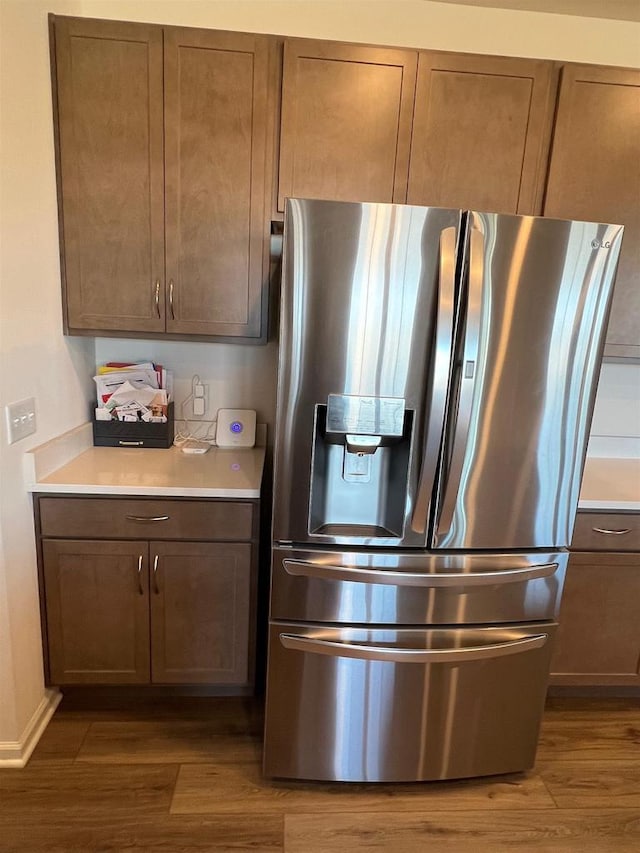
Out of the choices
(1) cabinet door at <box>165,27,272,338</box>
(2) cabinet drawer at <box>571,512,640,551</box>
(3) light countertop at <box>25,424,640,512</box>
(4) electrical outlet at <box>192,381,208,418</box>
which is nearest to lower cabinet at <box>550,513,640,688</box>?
(2) cabinet drawer at <box>571,512,640,551</box>

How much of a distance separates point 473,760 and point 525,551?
29.3 inches

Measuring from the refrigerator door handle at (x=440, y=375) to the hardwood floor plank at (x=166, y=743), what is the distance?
3.63ft

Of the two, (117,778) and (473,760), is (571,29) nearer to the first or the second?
(473,760)

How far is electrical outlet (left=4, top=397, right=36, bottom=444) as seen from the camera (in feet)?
5.44

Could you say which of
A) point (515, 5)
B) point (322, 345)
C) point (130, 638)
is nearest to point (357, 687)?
point (130, 638)

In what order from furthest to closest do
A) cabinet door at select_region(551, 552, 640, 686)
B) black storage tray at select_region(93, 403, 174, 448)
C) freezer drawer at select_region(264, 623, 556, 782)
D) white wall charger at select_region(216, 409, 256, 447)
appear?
white wall charger at select_region(216, 409, 256, 447) < black storage tray at select_region(93, 403, 174, 448) < cabinet door at select_region(551, 552, 640, 686) < freezer drawer at select_region(264, 623, 556, 782)

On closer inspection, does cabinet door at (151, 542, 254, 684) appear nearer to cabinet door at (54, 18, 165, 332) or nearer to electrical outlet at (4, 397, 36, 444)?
electrical outlet at (4, 397, 36, 444)

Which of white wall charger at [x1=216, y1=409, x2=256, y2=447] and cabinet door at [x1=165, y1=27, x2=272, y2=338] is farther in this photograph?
white wall charger at [x1=216, y1=409, x2=256, y2=447]

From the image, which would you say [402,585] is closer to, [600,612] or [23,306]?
[600,612]

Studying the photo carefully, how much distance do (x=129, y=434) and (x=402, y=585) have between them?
1.34 meters

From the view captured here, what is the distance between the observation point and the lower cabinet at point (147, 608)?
1.88 metres

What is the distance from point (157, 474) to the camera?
6.43 feet

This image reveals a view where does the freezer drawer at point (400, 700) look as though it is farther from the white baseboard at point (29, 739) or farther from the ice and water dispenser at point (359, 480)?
the white baseboard at point (29, 739)

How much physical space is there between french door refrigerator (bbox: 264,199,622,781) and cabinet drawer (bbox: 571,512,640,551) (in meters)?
0.35
